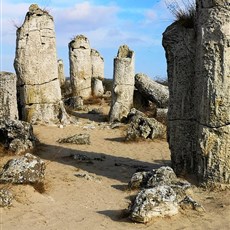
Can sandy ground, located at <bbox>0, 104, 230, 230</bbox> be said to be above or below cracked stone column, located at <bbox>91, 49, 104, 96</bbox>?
below

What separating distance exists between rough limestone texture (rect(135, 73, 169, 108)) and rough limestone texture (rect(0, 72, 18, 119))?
6101 mm

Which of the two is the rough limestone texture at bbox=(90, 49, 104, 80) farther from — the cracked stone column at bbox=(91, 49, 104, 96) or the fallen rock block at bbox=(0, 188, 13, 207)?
the fallen rock block at bbox=(0, 188, 13, 207)

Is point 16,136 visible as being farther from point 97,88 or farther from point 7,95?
point 97,88

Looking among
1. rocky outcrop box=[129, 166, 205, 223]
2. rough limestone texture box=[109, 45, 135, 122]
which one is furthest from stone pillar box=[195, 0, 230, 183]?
rough limestone texture box=[109, 45, 135, 122]

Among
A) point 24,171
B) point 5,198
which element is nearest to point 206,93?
point 24,171

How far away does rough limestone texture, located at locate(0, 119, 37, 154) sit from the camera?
9469 millimetres

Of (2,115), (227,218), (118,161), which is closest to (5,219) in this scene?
(227,218)

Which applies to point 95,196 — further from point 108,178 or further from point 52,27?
point 52,27

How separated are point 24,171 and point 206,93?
2945mm

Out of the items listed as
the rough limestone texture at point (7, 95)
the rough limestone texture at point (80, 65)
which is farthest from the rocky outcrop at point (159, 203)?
the rough limestone texture at point (80, 65)

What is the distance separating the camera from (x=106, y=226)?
5.46m

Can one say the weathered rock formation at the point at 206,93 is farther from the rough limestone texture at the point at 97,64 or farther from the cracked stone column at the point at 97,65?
the rough limestone texture at the point at 97,64

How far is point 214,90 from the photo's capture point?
6793mm

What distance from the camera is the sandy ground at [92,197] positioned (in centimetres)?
554
